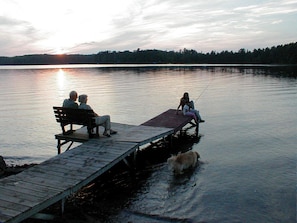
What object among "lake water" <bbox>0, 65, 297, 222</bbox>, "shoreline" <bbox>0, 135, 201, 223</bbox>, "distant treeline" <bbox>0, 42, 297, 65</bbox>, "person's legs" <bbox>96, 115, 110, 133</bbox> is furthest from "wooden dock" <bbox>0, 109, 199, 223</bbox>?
"distant treeline" <bbox>0, 42, 297, 65</bbox>

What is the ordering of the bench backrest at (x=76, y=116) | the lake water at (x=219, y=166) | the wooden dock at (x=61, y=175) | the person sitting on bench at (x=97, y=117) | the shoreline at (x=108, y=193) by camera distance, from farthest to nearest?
1. the person sitting on bench at (x=97, y=117)
2. the bench backrest at (x=76, y=116)
3. the lake water at (x=219, y=166)
4. the shoreline at (x=108, y=193)
5. the wooden dock at (x=61, y=175)

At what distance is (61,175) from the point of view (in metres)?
7.38

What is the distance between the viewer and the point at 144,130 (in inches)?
486

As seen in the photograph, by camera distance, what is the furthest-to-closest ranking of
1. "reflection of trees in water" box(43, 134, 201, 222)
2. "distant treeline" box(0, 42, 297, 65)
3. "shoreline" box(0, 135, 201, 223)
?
1. "distant treeline" box(0, 42, 297, 65)
2. "reflection of trees in water" box(43, 134, 201, 222)
3. "shoreline" box(0, 135, 201, 223)

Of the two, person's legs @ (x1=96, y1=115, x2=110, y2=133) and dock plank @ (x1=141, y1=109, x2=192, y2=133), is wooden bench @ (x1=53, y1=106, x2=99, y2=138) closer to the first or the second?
person's legs @ (x1=96, y1=115, x2=110, y2=133)

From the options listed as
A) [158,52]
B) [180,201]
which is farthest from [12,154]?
[158,52]

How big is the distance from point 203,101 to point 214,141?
537 inches

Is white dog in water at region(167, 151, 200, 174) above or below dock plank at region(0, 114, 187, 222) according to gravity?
below

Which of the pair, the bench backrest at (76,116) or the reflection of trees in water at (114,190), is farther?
the bench backrest at (76,116)

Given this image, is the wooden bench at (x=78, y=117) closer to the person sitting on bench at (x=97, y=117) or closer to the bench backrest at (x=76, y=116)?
the bench backrest at (x=76, y=116)

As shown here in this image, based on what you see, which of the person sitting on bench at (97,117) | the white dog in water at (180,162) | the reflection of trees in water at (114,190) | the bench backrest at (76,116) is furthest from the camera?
the person sitting on bench at (97,117)

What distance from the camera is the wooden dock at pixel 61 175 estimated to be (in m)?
5.78

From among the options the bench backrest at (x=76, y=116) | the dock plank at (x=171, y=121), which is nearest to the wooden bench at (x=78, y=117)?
the bench backrest at (x=76, y=116)

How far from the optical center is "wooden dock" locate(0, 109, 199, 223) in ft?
19.0
